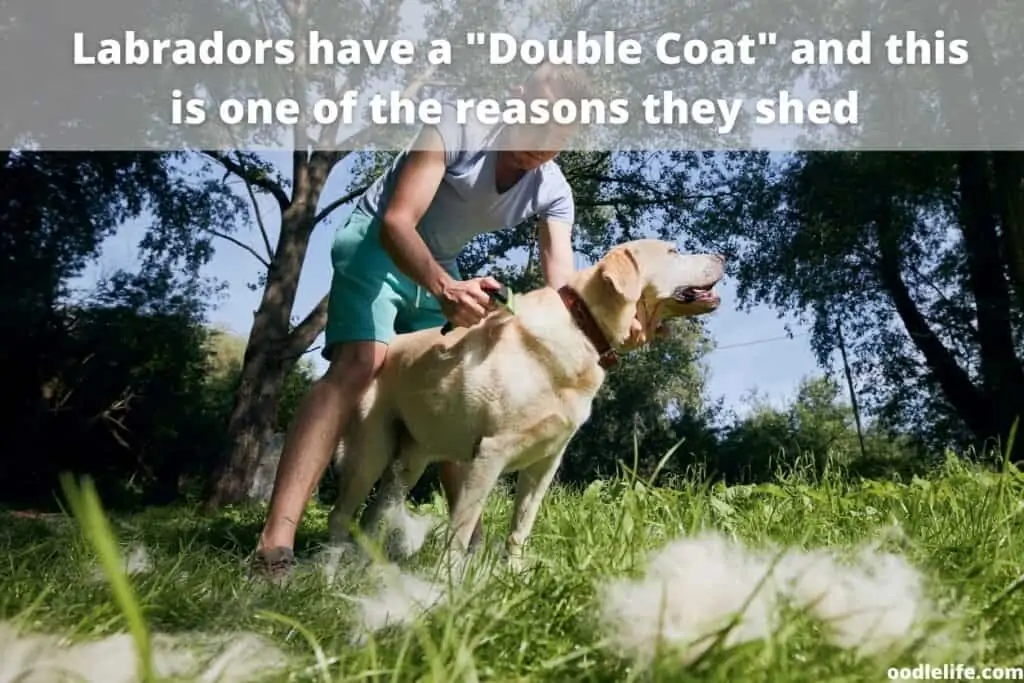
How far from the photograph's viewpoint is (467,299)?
2.80m

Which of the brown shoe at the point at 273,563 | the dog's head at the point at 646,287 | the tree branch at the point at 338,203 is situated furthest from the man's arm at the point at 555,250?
the tree branch at the point at 338,203

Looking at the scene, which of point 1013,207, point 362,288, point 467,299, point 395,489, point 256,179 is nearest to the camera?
point 467,299

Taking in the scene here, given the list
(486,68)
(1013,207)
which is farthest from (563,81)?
(486,68)

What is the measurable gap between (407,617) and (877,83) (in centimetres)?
1318

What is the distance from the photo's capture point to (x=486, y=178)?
10.8ft

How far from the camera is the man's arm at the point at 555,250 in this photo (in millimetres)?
3723

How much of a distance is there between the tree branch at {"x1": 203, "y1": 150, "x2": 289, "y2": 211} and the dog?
10802 millimetres

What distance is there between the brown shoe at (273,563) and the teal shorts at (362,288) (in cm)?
79

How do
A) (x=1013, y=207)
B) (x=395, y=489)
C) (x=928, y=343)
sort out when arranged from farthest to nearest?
1. (x=928, y=343)
2. (x=1013, y=207)
3. (x=395, y=489)

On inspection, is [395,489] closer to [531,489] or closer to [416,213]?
[531,489]

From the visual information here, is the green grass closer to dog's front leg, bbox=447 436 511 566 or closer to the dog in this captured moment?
dog's front leg, bbox=447 436 511 566

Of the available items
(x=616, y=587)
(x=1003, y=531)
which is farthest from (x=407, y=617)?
(x=1003, y=531)

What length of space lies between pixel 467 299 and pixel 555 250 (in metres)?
1.03

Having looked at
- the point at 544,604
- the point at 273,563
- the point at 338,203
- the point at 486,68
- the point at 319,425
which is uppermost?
the point at 486,68
